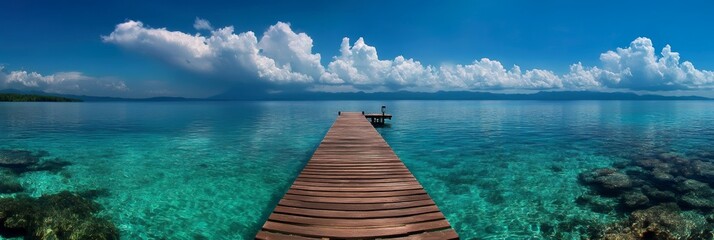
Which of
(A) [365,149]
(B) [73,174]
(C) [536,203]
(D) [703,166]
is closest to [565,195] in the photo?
(C) [536,203]

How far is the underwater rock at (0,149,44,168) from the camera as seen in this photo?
18.8 metres

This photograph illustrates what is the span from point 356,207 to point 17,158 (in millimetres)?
24418

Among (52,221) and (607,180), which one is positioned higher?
(52,221)

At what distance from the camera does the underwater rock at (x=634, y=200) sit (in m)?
12.2

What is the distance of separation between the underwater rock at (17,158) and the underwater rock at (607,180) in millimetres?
29341

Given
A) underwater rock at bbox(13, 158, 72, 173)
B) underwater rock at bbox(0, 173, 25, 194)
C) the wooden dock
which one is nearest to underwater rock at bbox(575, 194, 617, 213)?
the wooden dock

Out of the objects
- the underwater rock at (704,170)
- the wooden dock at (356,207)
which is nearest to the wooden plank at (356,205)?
the wooden dock at (356,207)

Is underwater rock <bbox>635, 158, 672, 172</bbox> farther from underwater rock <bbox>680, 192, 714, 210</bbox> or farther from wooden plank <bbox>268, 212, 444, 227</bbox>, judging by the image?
wooden plank <bbox>268, 212, 444, 227</bbox>

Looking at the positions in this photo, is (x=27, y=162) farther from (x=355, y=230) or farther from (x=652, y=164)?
(x=652, y=164)

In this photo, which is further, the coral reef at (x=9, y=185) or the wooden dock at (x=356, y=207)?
the coral reef at (x=9, y=185)

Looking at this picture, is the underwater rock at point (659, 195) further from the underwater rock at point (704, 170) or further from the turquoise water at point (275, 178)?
the underwater rock at point (704, 170)

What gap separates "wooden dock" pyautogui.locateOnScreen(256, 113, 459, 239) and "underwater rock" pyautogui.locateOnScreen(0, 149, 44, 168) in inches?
740

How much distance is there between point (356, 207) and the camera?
7539 millimetres

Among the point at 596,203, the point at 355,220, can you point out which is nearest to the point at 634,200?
the point at 596,203
